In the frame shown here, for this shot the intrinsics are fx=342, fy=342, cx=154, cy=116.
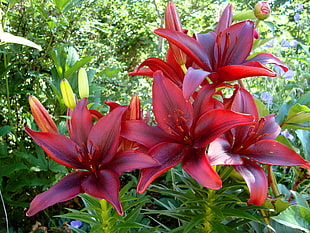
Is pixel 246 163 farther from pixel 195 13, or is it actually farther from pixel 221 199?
pixel 195 13

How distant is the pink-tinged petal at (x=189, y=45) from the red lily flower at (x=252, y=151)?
0.23 ft

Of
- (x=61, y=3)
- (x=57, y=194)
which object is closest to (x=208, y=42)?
(x=57, y=194)

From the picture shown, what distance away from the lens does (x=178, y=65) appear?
606 mm

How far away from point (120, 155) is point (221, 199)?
0.24 m

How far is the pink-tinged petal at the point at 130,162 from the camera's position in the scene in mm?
445

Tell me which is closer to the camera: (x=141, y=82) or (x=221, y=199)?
(x=221, y=199)

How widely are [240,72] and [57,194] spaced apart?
30 cm

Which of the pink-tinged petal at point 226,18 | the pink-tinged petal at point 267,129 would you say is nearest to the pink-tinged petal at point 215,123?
the pink-tinged petal at point 267,129

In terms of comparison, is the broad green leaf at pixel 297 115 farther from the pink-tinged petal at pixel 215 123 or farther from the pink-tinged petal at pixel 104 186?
the pink-tinged petal at pixel 104 186

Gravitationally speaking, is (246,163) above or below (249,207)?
above

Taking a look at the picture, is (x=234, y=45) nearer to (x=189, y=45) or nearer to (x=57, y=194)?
(x=189, y=45)

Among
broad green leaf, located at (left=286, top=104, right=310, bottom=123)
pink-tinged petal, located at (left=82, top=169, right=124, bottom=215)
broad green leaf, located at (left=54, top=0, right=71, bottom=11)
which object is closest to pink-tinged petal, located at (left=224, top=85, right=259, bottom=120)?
broad green leaf, located at (left=286, top=104, right=310, bottom=123)

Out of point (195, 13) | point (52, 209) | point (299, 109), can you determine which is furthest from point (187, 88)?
point (195, 13)

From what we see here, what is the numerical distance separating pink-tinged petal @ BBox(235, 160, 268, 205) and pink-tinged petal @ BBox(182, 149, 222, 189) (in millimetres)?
53
